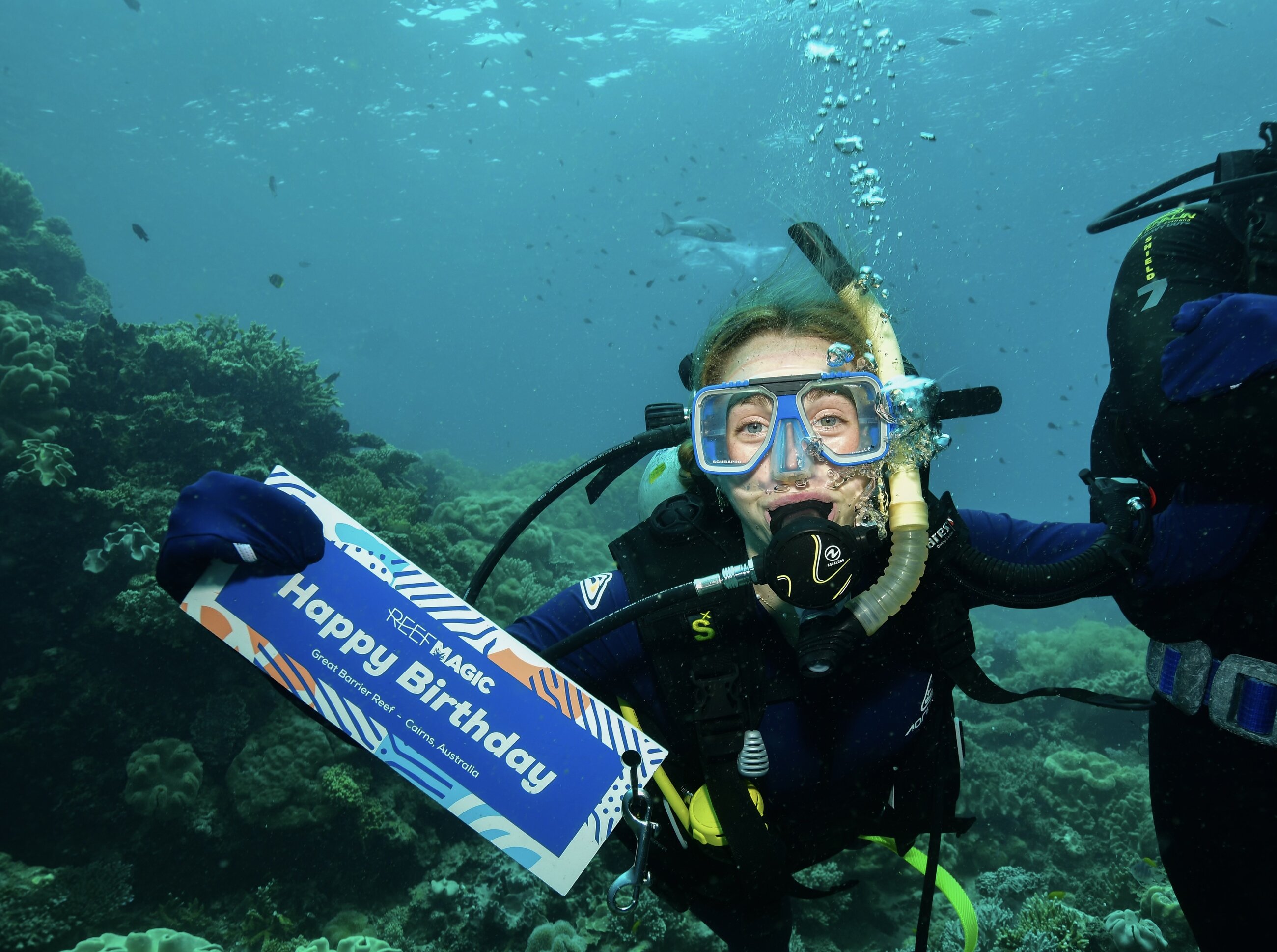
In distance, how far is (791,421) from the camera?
2.21 metres

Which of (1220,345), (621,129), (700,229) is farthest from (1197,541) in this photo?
(621,129)

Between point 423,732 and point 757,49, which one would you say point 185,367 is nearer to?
point 423,732

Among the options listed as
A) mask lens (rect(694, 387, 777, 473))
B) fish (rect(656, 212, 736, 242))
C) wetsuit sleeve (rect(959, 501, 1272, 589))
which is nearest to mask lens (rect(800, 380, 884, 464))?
mask lens (rect(694, 387, 777, 473))

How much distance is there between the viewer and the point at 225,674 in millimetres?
A: 6137

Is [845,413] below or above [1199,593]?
above

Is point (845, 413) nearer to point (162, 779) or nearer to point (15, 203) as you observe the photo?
point (162, 779)

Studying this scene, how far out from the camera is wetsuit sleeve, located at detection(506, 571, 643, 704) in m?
2.33

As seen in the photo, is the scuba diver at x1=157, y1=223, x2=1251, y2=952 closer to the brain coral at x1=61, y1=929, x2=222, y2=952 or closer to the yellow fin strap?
the yellow fin strap

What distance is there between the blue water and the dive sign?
7.25 feet

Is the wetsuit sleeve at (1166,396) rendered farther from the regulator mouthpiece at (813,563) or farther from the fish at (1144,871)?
the fish at (1144,871)

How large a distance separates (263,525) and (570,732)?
1081 mm

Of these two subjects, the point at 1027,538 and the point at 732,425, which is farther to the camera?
the point at 1027,538

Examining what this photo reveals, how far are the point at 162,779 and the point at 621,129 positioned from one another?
145ft

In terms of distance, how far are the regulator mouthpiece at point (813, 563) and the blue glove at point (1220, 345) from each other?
3.63 feet
